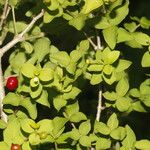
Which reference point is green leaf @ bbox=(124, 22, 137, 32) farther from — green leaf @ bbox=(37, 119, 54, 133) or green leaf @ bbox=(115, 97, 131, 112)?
green leaf @ bbox=(37, 119, 54, 133)

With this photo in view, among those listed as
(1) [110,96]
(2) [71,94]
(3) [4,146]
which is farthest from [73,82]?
(3) [4,146]

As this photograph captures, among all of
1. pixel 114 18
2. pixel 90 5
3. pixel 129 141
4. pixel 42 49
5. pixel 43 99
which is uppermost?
pixel 90 5

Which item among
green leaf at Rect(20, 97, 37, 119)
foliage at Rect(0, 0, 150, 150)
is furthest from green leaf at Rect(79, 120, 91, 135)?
green leaf at Rect(20, 97, 37, 119)

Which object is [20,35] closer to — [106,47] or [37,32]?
[37,32]

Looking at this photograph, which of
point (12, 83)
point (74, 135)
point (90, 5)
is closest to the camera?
point (90, 5)

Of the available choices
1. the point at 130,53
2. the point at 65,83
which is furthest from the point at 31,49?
the point at 130,53

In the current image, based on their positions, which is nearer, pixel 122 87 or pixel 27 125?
pixel 27 125

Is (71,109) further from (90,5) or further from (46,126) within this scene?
(90,5)

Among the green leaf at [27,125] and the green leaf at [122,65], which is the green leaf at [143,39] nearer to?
the green leaf at [122,65]
